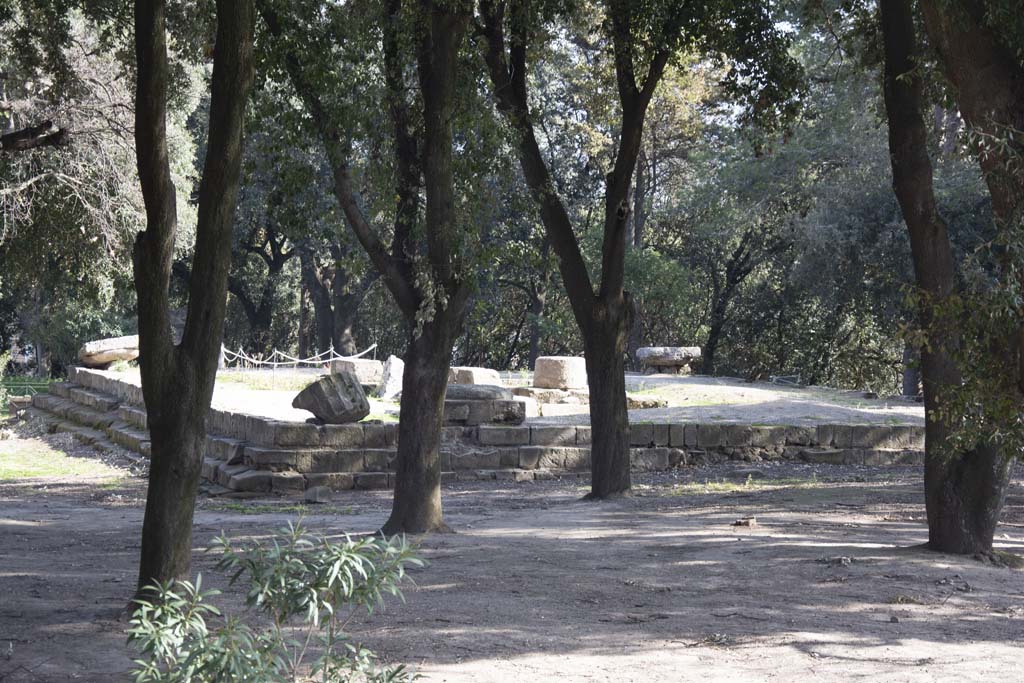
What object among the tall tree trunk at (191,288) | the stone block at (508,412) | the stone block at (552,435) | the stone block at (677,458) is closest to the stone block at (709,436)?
the stone block at (677,458)

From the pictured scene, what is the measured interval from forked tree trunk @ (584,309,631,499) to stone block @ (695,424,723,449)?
5.07 m

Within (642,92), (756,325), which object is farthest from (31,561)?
(756,325)

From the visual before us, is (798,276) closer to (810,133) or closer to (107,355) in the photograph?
(810,133)

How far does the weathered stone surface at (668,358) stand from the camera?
28781 mm

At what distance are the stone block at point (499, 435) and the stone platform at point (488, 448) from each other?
1 centimetres

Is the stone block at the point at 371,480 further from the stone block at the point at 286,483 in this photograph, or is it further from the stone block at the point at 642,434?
the stone block at the point at 642,434

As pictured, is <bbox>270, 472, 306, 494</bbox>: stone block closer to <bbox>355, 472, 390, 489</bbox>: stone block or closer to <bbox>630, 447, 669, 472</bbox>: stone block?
<bbox>355, 472, 390, 489</bbox>: stone block

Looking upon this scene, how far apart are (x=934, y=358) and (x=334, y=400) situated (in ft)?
29.3

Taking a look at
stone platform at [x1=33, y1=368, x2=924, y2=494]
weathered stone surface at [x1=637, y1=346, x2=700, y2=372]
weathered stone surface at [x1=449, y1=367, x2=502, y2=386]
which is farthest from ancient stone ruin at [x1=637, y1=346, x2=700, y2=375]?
stone platform at [x1=33, y1=368, x2=924, y2=494]

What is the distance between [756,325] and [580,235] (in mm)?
7988

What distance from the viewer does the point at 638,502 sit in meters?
12.4

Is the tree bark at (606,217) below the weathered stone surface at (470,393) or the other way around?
the other way around

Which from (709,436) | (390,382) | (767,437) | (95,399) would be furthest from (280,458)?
(95,399)

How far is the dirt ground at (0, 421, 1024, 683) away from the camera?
567 centimetres
